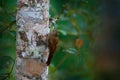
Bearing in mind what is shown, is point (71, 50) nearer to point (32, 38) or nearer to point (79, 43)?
point (79, 43)

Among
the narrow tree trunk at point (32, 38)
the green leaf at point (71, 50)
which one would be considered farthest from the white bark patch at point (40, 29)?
the green leaf at point (71, 50)

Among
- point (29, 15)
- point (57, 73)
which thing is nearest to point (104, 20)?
point (29, 15)

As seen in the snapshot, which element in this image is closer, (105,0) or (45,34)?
(105,0)

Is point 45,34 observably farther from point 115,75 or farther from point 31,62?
point 115,75

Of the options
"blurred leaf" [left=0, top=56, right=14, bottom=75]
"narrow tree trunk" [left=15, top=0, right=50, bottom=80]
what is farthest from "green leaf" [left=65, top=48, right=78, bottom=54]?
"narrow tree trunk" [left=15, top=0, right=50, bottom=80]

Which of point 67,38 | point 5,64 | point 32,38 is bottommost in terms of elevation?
point 5,64

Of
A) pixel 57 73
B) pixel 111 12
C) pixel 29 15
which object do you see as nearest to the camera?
pixel 111 12

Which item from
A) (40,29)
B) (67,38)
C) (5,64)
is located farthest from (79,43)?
(40,29)
